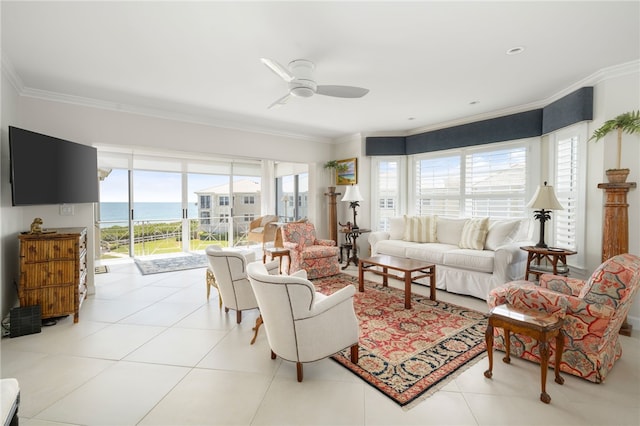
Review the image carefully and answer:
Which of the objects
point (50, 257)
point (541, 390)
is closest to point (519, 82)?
point (541, 390)

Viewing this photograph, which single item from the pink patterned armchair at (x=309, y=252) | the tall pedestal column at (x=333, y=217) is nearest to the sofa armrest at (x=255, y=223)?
the tall pedestal column at (x=333, y=217)

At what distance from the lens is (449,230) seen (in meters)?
A: 4.97

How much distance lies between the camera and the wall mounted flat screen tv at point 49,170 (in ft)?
9.52

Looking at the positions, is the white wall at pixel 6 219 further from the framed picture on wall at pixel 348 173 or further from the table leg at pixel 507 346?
the framed picture on wall at pixel 348 173

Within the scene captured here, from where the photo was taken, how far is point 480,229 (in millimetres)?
4430

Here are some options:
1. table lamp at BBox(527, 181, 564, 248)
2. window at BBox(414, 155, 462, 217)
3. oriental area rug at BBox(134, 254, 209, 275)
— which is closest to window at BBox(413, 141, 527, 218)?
window at BBox(414, 155, 462, 217)

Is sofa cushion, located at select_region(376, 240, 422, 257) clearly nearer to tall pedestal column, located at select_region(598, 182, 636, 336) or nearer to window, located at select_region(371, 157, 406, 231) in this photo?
window, located at select_region(371, 157, 406, 231)

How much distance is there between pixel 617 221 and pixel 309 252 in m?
3.74

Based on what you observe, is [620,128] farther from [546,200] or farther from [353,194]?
[353,194]

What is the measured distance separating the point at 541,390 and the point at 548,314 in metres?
0.51

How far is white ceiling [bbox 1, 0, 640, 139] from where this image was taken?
84.4 inches

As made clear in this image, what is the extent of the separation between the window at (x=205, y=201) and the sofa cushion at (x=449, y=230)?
5.97 m

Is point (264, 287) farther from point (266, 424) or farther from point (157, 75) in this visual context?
point (157, 75)

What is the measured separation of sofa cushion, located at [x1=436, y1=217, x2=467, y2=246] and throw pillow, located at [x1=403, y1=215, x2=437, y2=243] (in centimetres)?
8
